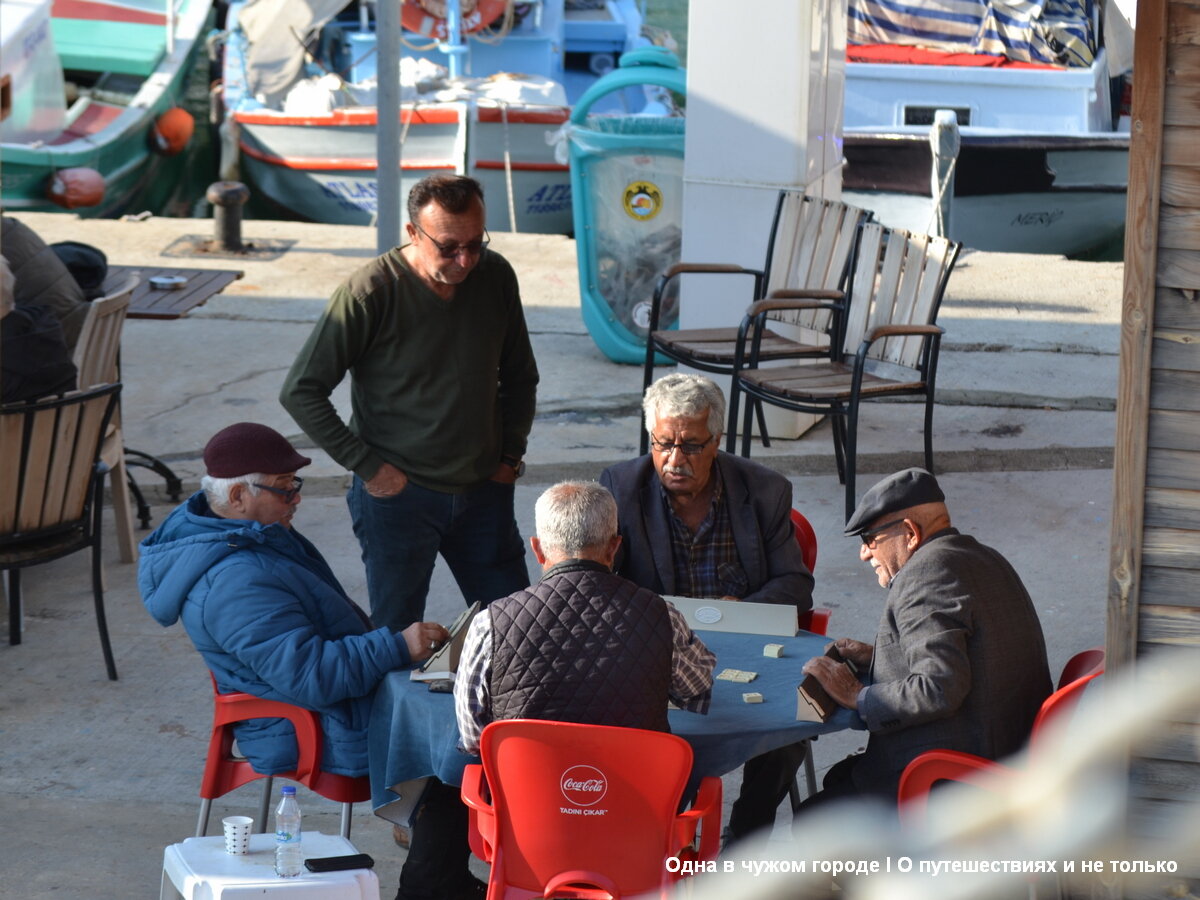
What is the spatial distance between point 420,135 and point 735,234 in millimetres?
10653

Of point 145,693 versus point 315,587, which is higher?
point 315,587

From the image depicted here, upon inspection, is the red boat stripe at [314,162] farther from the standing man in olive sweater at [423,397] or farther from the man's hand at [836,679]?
the man's hand at [836,679]

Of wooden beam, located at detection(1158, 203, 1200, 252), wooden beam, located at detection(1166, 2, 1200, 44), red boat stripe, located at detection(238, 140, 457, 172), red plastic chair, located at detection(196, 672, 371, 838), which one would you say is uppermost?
wooden beam, located at detection(1166, 2, 1200, 44)

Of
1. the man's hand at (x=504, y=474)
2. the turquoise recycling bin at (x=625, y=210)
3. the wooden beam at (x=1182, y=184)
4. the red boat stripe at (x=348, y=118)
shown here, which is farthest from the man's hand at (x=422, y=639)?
the red boat stripe at (x=348, y=118)

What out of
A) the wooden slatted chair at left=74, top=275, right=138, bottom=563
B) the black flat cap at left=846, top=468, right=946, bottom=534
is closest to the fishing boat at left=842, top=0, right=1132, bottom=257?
the wooden slatted chair at left=74, top=275, right=138, bottom=563

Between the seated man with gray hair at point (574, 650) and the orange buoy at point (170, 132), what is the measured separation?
17266mm

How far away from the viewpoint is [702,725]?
10.5ft

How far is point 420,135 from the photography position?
17.3 m

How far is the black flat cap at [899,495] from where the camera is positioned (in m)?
3.35

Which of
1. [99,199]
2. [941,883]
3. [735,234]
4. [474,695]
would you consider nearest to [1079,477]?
[735,234]

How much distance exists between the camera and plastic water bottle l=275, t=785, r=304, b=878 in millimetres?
3105

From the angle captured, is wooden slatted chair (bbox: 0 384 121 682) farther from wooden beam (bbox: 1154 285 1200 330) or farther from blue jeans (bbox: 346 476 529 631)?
wooden beam (bbox: 1154 285 1200 330)

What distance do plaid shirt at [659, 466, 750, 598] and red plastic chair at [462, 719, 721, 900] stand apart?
41.3 inches

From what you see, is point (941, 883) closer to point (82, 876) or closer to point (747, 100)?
point (82, 876)
